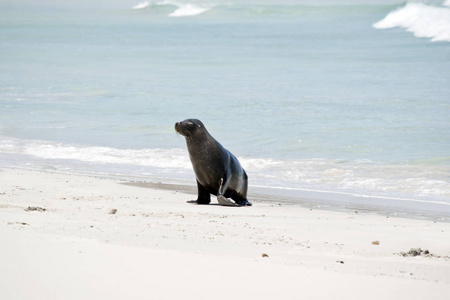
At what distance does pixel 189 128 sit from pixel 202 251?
13.4ft

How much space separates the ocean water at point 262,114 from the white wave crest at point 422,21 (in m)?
1.77

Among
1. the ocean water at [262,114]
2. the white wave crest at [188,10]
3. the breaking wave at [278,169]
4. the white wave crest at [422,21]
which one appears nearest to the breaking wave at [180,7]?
the white wave crest at [188,10]

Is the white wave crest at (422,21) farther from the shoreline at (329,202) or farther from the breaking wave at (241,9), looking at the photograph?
the shoreline at (329,202)

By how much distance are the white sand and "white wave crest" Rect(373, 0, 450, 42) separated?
36.4 metres

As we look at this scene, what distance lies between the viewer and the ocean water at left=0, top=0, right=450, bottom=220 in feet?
39.2

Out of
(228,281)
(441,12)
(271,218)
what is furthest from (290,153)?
(441,12)

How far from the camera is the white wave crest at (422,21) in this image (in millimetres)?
46441

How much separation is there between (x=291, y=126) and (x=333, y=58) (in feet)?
62.3

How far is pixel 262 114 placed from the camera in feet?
62.4

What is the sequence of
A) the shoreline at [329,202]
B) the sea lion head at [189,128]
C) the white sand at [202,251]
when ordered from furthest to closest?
1. the sea lion head at [189,128]
2. the shoreline at [329,202]
3. the white sand at [202,251]

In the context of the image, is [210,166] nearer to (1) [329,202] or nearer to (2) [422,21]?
(1) [329,202]

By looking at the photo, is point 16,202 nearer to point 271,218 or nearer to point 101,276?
point 271,218

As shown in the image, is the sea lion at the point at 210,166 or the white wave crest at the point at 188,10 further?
the white wave crest at the point at 188,10

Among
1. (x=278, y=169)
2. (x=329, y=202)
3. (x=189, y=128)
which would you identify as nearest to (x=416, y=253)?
(x=329, y=202)
